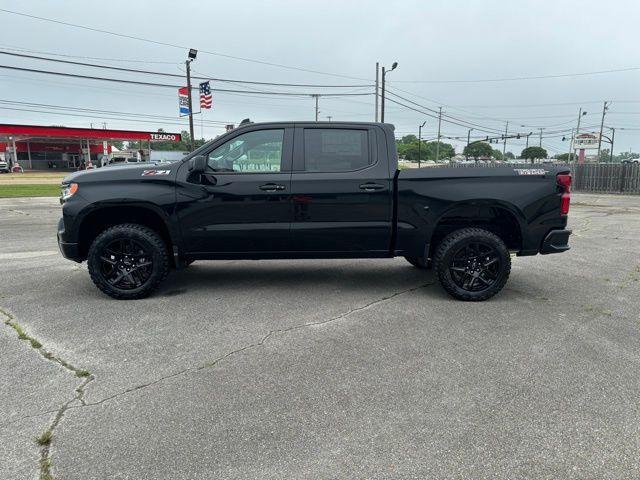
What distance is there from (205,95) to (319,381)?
28.9 m

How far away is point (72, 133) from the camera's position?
4825cm

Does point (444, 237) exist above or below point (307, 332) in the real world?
above

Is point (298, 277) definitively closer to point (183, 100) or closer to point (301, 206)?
point (301, 206)

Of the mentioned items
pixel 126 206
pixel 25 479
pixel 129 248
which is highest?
pixel 126 206

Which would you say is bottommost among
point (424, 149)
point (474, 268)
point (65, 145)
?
point (474, 268)

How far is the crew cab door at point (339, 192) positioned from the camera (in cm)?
495

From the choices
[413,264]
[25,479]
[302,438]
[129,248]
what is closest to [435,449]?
[302,438]

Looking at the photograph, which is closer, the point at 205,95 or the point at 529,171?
the point at 529,171

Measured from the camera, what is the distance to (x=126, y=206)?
497 cm

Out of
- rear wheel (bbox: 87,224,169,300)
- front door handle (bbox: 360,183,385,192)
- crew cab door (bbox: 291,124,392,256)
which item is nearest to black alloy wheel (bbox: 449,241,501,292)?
crew cab door (bbox: 291,124,392,256)

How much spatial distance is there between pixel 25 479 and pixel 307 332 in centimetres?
233

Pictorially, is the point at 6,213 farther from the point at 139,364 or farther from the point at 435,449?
the point at 435,449

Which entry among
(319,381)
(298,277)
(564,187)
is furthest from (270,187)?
(564,187)

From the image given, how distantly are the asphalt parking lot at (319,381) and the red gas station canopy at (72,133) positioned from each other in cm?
4832
